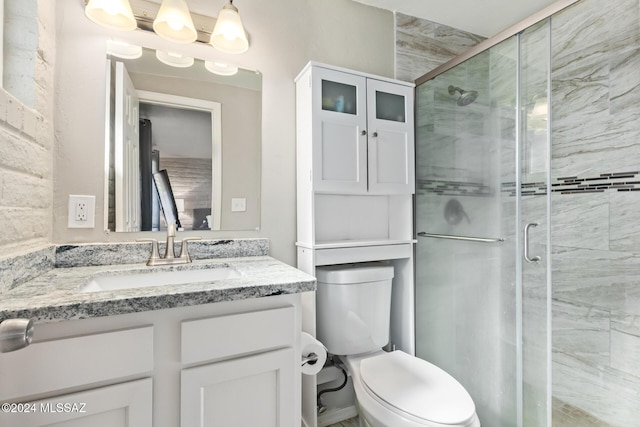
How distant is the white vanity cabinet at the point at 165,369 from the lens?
697 mm

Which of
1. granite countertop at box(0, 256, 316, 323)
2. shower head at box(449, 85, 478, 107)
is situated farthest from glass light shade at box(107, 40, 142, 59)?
shower head at box(449, 85, 478, 107)

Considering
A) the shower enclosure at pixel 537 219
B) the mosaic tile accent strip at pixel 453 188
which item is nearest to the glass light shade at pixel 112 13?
the shower enclosure at pixel 537 219

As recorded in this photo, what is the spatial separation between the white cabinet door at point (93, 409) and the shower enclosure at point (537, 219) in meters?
1.41

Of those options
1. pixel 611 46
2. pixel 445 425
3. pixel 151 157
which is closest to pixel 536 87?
pixel 611 46

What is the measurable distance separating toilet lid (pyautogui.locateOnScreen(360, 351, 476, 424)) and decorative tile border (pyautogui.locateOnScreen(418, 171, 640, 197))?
0.84 meters

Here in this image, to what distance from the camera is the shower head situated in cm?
155

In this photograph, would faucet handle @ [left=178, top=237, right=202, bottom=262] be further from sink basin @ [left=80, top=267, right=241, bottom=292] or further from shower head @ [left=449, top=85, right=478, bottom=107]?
shower head @ [left=449, top=85, right=478, bottom=107]

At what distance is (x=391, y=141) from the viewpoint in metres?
1.62

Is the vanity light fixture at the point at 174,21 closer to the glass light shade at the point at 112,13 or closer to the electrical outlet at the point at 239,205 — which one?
the glass light shade at the point at 112,13

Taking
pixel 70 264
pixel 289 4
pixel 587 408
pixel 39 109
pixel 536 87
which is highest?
pixel 289 4

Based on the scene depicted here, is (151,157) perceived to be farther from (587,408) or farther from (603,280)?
(587,408)

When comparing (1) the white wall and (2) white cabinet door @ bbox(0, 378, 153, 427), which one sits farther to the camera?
(1) the white wall

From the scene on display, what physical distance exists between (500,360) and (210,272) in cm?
134

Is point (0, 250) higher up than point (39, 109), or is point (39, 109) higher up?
point (39, 109)
